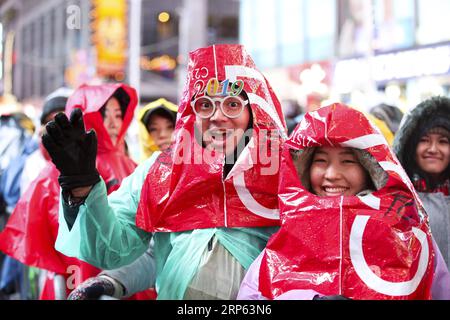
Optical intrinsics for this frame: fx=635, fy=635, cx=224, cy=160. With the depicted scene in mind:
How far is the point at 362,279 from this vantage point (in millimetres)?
2129

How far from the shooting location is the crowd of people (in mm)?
2146

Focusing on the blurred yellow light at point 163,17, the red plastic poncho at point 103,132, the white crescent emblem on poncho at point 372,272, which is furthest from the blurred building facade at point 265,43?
the white crescent emblem on poncho at point 372,272

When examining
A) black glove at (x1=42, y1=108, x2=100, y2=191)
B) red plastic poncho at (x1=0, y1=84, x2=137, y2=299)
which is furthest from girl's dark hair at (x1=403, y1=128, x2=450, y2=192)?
black glove at (x1=42, y1=108, x2=100, y2=191)

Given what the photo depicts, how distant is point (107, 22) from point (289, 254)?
73.8 feet

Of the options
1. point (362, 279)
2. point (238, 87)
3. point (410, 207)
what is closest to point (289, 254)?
point (362, 279)

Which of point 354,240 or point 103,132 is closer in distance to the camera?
point 354,240

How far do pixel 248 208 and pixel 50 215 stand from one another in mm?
1457

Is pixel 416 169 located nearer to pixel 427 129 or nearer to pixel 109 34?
pixel 427 129

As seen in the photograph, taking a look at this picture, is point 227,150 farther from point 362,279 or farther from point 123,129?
point 123,129

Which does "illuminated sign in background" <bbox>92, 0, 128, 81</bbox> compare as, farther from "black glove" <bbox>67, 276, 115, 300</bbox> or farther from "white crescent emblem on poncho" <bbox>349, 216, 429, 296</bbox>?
"white crescent emblem on poncho" <bbox>349, 216, 429, 296</bbox>

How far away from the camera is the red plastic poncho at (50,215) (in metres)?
3.45

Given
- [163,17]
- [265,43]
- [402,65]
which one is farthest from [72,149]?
[163,17]

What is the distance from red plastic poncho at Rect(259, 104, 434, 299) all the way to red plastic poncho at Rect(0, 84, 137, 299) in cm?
139

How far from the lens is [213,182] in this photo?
2.51 metres
